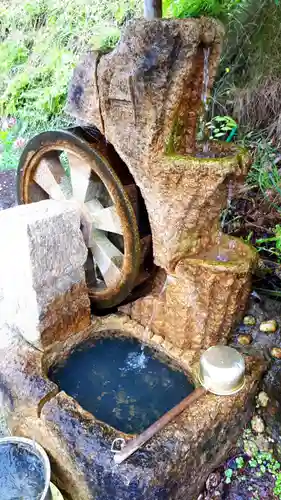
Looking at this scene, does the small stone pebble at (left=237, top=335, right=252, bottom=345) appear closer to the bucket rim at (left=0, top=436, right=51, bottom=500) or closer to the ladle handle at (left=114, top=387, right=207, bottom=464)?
the ladle handle at (left=114, top=387, right=207, bottom=464)

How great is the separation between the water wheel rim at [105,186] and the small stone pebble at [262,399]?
4.05 ft

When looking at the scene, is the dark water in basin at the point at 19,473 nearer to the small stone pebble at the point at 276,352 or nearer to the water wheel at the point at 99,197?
the water wheel at the point at 99,197

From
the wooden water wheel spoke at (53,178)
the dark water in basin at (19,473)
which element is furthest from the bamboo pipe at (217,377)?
the wooden water wheel spoke at (53,178)

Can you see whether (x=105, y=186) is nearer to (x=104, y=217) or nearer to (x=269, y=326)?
(x=104, y=217)

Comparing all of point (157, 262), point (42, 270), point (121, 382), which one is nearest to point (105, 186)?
point (157, 262)

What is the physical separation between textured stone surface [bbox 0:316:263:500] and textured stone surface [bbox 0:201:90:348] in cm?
27

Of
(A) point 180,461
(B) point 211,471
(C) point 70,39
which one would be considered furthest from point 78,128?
(C) point 70,39

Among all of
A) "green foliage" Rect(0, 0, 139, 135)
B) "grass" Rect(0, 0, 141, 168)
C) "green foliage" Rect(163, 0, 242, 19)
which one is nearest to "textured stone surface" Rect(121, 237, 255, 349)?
"green foliage" Rect(163, 0, 242, 19)

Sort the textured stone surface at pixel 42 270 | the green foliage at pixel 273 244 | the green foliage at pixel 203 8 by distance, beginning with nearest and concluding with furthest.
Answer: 1. the textured stone surface at pixel 42 270
2. the green foliage at pixel 273 244
3. the green foliage at pixel 203 8

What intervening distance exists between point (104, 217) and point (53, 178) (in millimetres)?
605

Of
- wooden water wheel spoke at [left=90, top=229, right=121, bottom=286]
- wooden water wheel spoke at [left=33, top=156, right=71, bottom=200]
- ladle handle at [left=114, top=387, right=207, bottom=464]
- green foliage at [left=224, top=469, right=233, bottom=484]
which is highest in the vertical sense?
wooden water wheel spoke at [left=33, top=156, right=71, bottom=200]

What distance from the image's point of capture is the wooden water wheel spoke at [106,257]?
339cm

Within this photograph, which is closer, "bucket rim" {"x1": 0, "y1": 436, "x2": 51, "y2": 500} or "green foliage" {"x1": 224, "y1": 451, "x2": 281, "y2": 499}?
"bucket rim" {"x1": 0, "y1": 436, "x2": 51, "y2": 500}

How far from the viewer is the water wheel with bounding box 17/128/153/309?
3.04m
